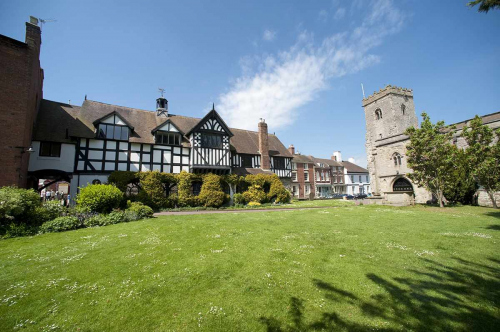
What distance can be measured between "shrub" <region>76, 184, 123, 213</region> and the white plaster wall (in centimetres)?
758

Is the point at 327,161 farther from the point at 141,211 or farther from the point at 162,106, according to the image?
the point at 141,211

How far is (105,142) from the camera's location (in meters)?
21.2

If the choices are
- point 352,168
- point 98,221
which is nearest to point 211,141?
point 98,221

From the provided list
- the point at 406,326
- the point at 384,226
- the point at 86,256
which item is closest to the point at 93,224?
the point at 86,256

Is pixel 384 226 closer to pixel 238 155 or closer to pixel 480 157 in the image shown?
pixel 480 157

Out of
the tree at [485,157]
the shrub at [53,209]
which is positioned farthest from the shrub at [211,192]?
the tree at [485,157]

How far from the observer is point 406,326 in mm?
3576

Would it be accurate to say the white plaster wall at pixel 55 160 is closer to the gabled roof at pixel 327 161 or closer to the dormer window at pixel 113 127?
the dormer window at pixel 113 127

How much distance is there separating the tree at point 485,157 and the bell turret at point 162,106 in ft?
106

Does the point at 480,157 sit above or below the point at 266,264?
above

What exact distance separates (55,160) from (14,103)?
5951mm

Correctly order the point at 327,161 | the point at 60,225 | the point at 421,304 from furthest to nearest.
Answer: the point at 327,161, the point at 60,225, the point at 421,304

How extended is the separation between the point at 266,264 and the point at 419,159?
23.0 metres

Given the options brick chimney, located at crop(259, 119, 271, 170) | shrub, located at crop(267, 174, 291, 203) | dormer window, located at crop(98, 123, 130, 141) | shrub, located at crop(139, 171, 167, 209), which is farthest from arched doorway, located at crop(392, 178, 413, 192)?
dormer window, located at crop(98, 123, 130, 141)
